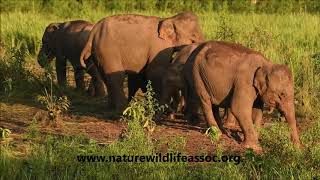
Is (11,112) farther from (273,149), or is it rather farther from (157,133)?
(273,149)

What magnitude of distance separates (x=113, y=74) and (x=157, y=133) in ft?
5.82

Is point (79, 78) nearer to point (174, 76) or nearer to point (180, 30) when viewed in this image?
point (180, 30)

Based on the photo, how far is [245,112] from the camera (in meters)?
7.82

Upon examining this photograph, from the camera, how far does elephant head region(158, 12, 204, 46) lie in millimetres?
9703

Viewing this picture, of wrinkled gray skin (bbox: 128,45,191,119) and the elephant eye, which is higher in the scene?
the elephant eye

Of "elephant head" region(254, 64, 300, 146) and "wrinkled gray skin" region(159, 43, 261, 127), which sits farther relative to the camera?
"wrinkled gray skin" region(159, 43, 261, 127)

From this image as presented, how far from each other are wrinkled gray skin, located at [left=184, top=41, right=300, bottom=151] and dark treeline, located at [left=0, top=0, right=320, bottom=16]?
1365 centimetres

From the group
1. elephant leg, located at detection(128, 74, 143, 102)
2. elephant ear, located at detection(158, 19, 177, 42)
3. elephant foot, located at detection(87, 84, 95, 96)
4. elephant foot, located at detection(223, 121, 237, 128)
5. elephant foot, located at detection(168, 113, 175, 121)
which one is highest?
elephant ear, located at detection(158, 19, 177, 42)

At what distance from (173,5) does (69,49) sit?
11095 mm

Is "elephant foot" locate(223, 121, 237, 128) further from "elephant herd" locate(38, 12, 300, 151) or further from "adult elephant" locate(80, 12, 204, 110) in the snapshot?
"adult elephant" locate(80, 12, 204, 110)

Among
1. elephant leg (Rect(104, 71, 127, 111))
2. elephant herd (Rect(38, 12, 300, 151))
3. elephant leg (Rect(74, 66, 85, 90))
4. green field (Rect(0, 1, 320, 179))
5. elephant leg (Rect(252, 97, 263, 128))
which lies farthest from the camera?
elephant leg (Rect(74, 66, 85, 90))

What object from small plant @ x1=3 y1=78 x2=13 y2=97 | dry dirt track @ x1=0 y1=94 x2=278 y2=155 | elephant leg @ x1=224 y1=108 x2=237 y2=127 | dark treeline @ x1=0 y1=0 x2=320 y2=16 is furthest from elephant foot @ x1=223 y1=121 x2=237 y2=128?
dark treeline @ x1=0 y1=0 x2=320 y2=16

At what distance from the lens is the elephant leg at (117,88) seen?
983cm

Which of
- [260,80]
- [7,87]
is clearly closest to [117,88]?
[7,87]
